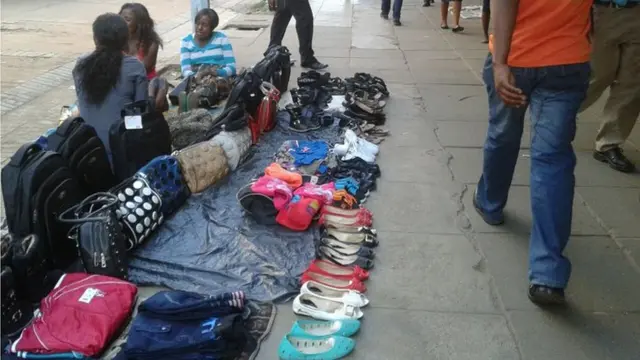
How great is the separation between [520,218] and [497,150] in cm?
66

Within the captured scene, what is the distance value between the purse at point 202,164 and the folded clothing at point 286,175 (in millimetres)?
391

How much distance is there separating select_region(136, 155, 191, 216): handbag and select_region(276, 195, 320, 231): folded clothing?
0.77 metres

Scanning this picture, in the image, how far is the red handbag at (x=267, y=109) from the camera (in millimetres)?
5520

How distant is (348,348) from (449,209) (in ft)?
5.59

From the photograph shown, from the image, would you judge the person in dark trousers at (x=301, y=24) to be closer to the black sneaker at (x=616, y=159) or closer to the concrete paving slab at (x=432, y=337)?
the black sneaker at (x=616, y=159)

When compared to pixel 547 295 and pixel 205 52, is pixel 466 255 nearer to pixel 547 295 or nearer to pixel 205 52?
pixel 547 295

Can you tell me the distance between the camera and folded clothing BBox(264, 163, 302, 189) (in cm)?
433

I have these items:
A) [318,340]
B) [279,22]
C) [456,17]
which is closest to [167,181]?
[318,340]

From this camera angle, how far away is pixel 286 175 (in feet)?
14.4

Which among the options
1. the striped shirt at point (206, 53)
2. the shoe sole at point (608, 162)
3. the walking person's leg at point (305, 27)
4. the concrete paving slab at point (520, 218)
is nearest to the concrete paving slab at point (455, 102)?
the shoe sole at point (608, 162)

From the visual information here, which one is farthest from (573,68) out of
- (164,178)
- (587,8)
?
(164,178)

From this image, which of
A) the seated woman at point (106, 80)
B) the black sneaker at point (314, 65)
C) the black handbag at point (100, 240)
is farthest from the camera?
the black sneaker at point (314, 65)

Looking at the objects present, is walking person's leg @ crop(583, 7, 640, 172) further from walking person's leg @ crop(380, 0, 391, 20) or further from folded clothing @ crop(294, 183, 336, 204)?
walking person's leg @ crop(380, 0, 391, 20)

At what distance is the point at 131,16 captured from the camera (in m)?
5.75
